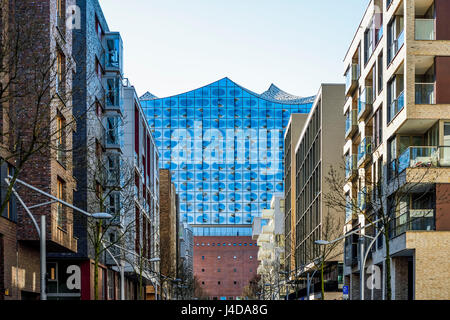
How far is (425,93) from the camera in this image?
37.6 meters

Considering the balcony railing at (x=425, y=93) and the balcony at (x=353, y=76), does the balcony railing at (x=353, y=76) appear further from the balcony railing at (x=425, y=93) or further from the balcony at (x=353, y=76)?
the balcony railing at (x=425, y=93)

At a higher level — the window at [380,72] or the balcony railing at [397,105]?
the window at [380,72]

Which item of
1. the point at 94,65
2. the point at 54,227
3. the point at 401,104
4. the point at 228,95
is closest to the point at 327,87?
the point at 94,65

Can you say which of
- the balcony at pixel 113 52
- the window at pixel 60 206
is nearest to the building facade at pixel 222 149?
the balcony at pixel 113 52

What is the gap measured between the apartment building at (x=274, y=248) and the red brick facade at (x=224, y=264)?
143ft

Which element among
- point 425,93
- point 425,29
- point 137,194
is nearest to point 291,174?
point 137,194

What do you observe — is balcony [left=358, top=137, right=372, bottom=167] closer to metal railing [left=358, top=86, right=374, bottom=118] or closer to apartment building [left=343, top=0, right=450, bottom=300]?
apartment building [left=343, top=0, right=450, bottom=300]

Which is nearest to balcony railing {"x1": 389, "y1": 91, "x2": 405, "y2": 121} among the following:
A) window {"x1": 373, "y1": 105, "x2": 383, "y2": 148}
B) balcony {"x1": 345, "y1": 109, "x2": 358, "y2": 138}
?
window {"x1": 373, "y1": 105, "x2": 383, "y2": 148}

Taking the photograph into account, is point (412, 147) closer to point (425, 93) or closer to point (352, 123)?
point (425, 93)

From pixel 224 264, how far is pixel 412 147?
157 meters

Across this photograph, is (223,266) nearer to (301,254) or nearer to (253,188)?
(253,188)

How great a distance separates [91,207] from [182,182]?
147213 mm

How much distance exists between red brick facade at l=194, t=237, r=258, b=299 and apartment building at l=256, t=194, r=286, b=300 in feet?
143

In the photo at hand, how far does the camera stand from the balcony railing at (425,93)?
37.4 m
